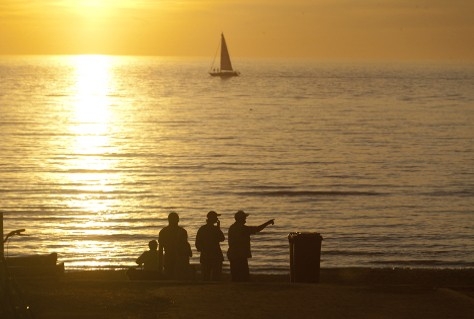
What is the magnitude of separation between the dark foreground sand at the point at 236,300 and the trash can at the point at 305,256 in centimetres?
176

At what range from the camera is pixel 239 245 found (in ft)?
55.3

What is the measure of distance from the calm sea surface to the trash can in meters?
9.60

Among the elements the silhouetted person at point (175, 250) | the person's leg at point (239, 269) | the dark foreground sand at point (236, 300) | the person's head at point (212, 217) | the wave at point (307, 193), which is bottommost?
the dark foreground sand at point (236, 300)

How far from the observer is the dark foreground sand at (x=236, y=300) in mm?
13062

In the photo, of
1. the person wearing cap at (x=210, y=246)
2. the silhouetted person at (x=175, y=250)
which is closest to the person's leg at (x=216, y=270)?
the person wearing cap at (x=210, y=246)

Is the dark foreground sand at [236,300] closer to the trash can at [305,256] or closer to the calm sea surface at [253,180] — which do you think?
the trash can at [305,256]

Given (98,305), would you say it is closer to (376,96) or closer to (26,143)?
(26,143)

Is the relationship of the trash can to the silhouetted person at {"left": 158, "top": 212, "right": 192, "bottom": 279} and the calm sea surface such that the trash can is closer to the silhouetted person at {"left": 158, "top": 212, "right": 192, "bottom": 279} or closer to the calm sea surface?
the silhouetted person at {"left": 158, "top": 212, "right": 192, "bottom": 279}

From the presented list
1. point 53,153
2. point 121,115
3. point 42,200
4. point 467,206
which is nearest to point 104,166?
point 53,153

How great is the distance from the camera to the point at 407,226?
37062 mm

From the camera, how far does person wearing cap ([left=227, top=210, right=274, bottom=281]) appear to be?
1673cm

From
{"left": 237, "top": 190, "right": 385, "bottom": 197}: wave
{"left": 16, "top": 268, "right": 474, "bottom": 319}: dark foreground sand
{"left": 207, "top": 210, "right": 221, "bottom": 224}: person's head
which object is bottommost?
{"left": 16, "top": 268, "right": 474, "bottom": 319}: dark foreground sand

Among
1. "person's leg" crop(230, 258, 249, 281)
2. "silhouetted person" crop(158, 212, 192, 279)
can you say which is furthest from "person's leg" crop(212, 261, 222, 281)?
"silhouetted person" crop(158, 212, 192, 279)

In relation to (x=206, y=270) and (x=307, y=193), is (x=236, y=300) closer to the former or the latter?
Result: (x=206, y=270)
